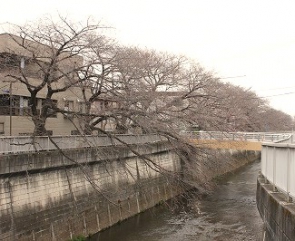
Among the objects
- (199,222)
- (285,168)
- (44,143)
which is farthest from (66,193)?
(285,168)

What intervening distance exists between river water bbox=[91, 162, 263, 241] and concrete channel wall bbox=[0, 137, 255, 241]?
93 cm

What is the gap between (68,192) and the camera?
1606 centimetres

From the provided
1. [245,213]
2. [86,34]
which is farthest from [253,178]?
[86,34]

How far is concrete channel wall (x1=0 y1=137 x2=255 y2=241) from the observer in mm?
12805

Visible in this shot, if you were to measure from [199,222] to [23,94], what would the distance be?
50.0ft

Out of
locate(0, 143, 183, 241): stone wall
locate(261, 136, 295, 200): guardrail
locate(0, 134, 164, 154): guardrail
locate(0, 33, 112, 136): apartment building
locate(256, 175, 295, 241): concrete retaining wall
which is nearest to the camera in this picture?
locate(256, 175, 295, 241): concrete retaining wall

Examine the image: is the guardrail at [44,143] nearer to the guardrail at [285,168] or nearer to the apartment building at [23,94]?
the apartment building at [23,94]

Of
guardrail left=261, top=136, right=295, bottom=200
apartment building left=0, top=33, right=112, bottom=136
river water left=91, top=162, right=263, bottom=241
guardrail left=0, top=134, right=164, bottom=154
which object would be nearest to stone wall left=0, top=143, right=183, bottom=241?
guardrail left=0, top=134, right=164, bottom=154

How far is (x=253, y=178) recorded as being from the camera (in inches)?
1347

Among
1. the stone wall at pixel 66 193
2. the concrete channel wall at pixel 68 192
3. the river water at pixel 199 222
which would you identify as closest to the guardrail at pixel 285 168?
the river water at pixel 199 222

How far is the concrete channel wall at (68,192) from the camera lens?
12.8m

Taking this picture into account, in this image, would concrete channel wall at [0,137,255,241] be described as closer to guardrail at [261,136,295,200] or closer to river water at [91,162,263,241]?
river water at [91,162,263,241]

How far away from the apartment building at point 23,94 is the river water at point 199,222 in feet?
18.1

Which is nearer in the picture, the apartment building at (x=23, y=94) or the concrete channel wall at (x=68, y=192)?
the concrete channel wall at (x=68, y=192)
